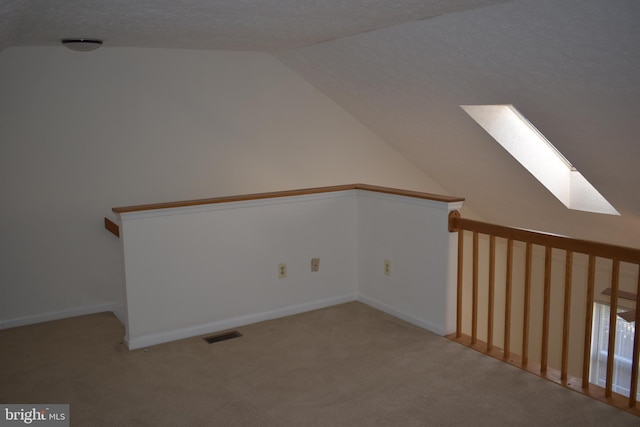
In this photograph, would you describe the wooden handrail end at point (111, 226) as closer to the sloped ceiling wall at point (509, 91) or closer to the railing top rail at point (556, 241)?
the sloped ceiling wall at point (509, 91)

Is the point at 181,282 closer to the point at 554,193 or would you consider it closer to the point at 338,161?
the point at 338,161

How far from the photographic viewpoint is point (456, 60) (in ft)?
12.2

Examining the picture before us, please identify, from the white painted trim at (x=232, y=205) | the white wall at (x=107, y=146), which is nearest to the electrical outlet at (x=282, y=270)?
the white painted trim at (x=232, y=205)

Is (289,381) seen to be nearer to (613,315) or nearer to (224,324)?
(224,324)

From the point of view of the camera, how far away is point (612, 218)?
16.0 feet

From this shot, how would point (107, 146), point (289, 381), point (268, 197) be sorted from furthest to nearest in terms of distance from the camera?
1. point (107, 146)
2. point (268, 197)
3. point (289, 381)

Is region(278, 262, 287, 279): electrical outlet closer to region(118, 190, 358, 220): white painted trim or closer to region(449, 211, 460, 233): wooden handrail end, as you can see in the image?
region(118, 190, 358, 220): white painted trim

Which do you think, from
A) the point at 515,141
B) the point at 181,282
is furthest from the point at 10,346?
the point at 515,141

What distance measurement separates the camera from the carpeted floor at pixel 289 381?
295cm

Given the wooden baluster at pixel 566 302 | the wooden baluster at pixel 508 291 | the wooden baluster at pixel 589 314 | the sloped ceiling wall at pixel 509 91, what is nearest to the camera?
the sloped ceiling wall at pixel 509 91

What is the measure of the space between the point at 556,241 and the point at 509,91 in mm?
1123

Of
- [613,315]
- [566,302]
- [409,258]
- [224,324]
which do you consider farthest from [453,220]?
[224,324]

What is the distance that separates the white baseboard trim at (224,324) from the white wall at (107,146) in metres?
0.53

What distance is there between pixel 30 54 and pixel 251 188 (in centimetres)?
204
